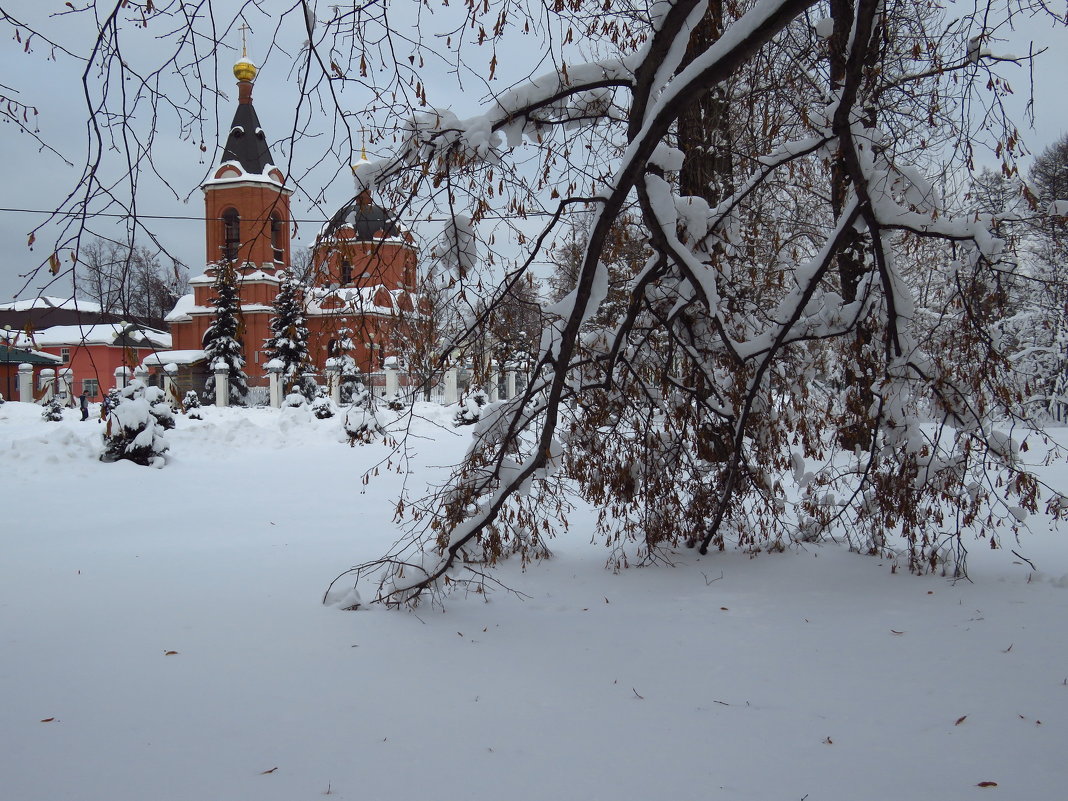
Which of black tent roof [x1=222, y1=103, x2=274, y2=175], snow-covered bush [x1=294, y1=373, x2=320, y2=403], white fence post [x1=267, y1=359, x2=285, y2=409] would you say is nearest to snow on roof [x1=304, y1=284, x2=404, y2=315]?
snow-covered bush [x1=294, y1=373, x2=320, y2=403]

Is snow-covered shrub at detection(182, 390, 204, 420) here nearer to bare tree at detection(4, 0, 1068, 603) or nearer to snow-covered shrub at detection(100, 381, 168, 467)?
snow-covered shrub at detection(100, 381, 168, 467)

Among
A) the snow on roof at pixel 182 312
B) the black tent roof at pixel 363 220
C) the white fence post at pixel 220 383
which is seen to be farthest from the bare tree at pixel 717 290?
the snow on roof at pixel 182 312

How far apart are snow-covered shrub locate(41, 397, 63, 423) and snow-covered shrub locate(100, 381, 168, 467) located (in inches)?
206

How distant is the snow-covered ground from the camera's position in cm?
277

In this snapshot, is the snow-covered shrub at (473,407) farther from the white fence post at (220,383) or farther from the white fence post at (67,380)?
the white fence post at (220,383)

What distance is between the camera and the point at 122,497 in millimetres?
10188

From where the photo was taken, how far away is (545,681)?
373 centimetres

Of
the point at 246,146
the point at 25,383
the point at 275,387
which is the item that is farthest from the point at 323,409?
the point at 246,146

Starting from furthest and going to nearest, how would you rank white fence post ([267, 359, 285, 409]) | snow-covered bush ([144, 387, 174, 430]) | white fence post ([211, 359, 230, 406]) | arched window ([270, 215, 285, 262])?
1. white fence post ([267, 359, 285, 409])
2. white fence post ([211, 359, 230, 406])
3. snow-covered bush ([144, 387, 174, 430])
4. arched window ([270, 215, 285, 262])

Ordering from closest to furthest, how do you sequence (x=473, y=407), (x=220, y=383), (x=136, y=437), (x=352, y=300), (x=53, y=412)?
(x=352, y=300) < (x=136, y=437) < (x=53, y=412) < (x=473, y=407) < (x=220, y=383)

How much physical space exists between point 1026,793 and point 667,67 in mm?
3698

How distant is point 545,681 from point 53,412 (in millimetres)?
16948

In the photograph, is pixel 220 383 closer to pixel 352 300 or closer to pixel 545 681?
pixel 352 300

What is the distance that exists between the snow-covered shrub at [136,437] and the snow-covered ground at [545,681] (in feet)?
17.8
